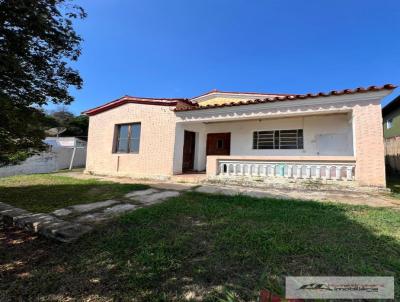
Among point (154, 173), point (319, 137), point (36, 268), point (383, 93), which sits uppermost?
point (383, 93)

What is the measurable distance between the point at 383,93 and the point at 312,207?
4.17 metres

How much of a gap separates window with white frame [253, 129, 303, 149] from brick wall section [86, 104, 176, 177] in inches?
163

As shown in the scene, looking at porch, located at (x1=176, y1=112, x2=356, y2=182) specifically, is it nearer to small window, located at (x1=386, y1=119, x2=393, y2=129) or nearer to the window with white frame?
the window with white frame

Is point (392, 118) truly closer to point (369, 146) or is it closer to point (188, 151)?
point (369, 146)

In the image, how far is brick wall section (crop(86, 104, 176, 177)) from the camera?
9312 millimetres

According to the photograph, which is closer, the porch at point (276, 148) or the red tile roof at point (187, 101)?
the red tile roof at point (187, 101)

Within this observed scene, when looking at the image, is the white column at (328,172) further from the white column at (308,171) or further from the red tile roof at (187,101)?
the red tile roof at (187,101)

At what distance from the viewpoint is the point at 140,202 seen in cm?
514

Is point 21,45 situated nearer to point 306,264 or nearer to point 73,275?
point 73,275

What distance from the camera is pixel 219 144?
37.4 ft

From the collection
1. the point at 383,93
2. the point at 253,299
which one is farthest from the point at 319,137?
the point at 253,299

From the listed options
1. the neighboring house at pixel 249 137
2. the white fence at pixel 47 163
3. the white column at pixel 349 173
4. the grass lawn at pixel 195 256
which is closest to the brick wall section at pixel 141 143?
the neighboring house at pixel 249 137

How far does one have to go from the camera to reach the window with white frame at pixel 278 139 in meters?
9.35

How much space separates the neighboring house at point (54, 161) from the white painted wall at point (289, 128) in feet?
28.2
